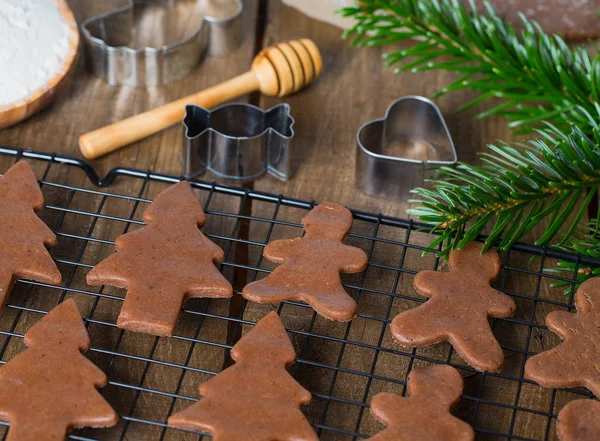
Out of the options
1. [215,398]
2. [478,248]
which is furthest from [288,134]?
[215,398]

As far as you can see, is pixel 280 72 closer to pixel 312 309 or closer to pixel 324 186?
pixel 324 186

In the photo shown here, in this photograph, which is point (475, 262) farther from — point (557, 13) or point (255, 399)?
point (557, 13)

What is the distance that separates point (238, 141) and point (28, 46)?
408 mm

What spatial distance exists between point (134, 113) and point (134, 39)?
22 centimetres

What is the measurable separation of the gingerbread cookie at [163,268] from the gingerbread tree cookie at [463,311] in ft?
0.83

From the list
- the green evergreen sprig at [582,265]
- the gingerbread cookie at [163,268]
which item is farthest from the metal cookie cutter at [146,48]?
the green evergreen sprig at [582,265]

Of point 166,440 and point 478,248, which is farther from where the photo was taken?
point 478,248

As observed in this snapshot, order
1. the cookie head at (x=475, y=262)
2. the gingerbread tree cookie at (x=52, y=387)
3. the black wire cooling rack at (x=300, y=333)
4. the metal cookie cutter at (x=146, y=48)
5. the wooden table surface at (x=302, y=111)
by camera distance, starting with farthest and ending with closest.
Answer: the metal cookie cutter at (x=146, y=48) → the wooden table surface at (x=302, y=111) → the cookie head at (x=475, y=262) → the black wire cooling rack at (x=300, y=333) → the gingerbread tree cookie at (x=52, y=387)

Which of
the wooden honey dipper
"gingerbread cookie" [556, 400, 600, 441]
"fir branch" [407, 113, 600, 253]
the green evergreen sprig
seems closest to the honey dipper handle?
the wooden honey dipper

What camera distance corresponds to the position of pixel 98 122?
5.06ft

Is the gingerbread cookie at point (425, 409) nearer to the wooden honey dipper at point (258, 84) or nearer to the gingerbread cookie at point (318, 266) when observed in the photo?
the gingerbread cookie at point (318, 266)

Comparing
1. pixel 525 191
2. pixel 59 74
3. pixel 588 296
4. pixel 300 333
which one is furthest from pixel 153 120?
pixel 588 296

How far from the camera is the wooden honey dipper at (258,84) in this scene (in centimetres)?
147

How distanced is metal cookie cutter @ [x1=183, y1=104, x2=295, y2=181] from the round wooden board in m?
0.23
